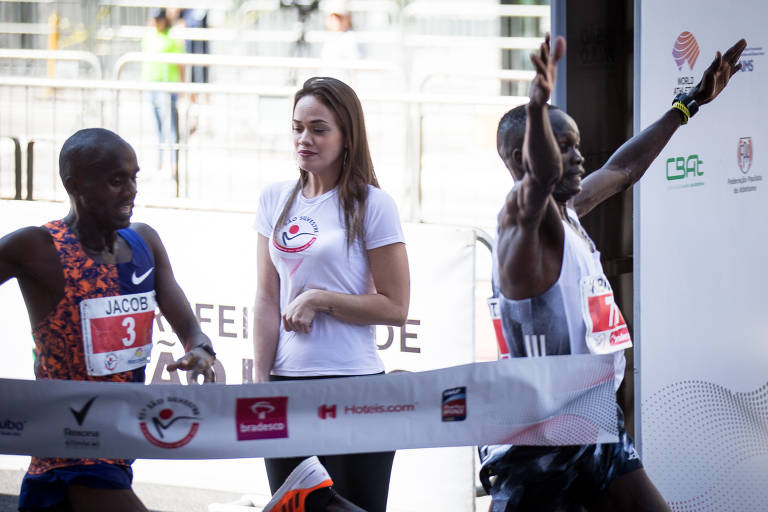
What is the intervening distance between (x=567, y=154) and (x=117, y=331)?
1387 mm

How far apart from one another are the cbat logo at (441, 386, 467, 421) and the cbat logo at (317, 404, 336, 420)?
13.0 inches

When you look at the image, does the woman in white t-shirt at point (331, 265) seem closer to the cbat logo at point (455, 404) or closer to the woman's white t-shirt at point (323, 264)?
the woman's white t-shirt at point (323, 264)

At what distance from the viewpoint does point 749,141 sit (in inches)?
172

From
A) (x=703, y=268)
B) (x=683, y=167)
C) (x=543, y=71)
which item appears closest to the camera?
(x=543, y=71)

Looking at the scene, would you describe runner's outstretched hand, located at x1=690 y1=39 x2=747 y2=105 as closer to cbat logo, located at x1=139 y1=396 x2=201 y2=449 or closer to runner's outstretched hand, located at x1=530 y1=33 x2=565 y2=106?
runner's outstretched hand, located at x1=530 y1=33 x2=565 y2=106

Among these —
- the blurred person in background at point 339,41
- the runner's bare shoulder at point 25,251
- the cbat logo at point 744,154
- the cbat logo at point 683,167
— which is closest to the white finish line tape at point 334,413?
the runner's bare shoulder at point 25,251

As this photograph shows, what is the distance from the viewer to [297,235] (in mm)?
3217

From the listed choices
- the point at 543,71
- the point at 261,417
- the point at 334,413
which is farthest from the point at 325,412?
the point at 543,71

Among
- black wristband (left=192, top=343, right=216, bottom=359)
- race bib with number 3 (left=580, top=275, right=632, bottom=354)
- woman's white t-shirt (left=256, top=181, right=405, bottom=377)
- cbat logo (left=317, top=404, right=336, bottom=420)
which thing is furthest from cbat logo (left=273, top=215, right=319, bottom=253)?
race bib with number 3 (left=580, top=275, right=632, bottom=354)

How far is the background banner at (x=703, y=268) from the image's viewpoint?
3.95 meters

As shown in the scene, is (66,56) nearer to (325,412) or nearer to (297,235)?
(297,235)

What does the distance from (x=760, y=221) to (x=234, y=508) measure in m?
2.78

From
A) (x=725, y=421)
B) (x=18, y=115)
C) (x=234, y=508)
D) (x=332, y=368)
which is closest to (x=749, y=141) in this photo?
(x=725, y=421)

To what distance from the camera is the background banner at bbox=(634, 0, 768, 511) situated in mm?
3951
